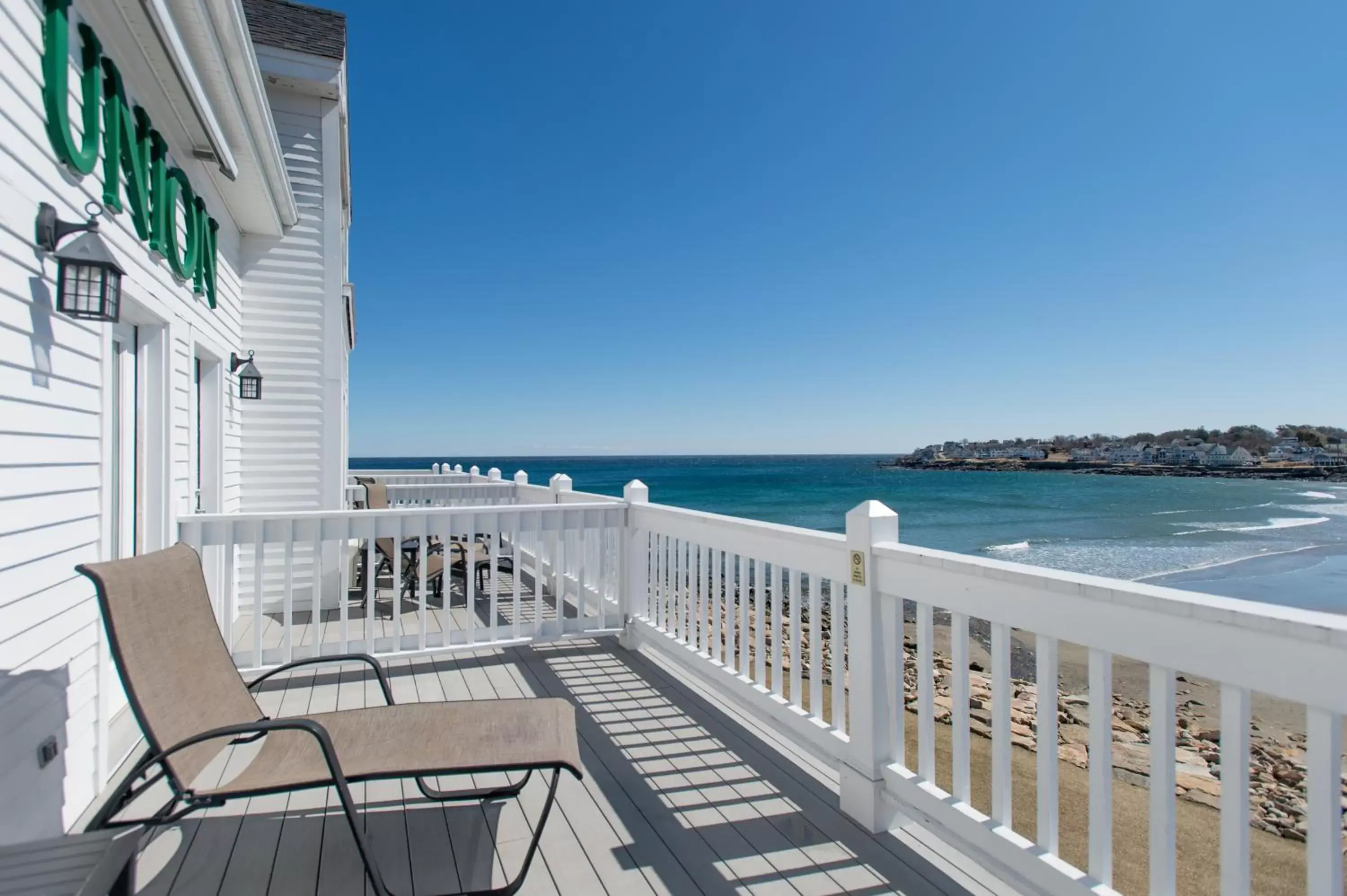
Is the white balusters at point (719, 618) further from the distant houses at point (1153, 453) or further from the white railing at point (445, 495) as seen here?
the distant houses at point (1153, 453)

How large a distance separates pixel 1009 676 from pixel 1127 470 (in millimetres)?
70514

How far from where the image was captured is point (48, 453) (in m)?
2.12

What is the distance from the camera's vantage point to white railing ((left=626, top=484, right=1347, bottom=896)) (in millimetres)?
1207

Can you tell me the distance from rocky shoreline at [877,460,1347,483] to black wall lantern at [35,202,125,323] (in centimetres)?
6209

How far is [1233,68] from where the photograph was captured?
28.3 ft

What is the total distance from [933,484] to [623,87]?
44716 mm

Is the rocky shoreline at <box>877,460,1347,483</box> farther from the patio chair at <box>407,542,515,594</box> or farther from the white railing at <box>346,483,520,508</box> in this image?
the patio chair at <box>407,542,515,594</box>

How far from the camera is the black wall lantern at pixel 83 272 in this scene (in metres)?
2.09

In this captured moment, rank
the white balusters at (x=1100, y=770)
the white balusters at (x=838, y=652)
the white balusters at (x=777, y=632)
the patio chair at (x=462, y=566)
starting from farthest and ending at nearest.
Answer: the patio chair at (x=462, y=566), the white balusters at (x=777, y=632), the white balusters at (x=838, y=652), the white balusters at (x=1100, y=770)

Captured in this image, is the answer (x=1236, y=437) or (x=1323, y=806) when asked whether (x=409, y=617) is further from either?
(x=1236, y=437)

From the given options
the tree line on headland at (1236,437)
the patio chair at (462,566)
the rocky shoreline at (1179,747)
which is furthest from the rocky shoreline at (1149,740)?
the tree line on headland at (1236,437)

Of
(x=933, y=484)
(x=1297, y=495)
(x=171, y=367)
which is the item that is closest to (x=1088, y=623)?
(x=171, y=367)

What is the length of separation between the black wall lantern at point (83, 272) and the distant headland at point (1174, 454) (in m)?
63.2

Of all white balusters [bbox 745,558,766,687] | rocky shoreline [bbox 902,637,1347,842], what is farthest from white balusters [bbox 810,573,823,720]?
rocky shoreline [bbox 902,637,1347,842]
